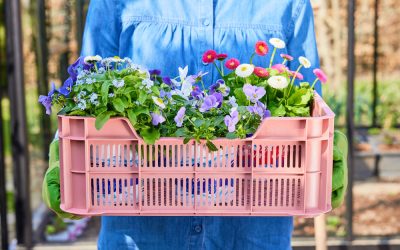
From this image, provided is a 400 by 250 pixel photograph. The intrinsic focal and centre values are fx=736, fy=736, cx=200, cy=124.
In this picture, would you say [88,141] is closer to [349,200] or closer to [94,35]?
[94,35]

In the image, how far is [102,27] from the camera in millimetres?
1817

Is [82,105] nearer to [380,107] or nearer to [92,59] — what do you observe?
[92,59]

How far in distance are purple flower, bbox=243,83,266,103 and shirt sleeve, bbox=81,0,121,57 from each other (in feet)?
1.50

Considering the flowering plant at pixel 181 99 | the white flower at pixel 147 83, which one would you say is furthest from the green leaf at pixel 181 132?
the white flower at pixel 147 83

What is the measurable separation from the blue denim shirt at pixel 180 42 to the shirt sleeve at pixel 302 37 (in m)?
0.05

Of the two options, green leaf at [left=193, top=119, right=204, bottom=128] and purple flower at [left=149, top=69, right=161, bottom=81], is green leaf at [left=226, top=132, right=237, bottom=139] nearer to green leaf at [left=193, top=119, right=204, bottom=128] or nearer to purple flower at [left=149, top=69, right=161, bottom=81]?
green leaf at [left=193, top=119, right=204, bottom=128]

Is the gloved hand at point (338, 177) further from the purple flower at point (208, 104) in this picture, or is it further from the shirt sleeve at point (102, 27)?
the shirt sleeve at point (102, 27)

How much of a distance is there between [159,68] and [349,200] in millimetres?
2352

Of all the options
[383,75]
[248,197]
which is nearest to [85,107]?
[248,197]

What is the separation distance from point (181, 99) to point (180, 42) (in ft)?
1.03

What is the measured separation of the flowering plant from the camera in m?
1.46

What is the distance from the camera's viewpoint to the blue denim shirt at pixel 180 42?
71.0 inches

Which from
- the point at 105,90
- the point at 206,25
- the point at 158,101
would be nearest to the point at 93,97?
the point at 105,90

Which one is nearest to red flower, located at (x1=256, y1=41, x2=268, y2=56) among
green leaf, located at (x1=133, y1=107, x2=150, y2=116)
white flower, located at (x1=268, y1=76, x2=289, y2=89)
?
white flower, located at (x1=268, y1=76, x2=289, y2=89)
